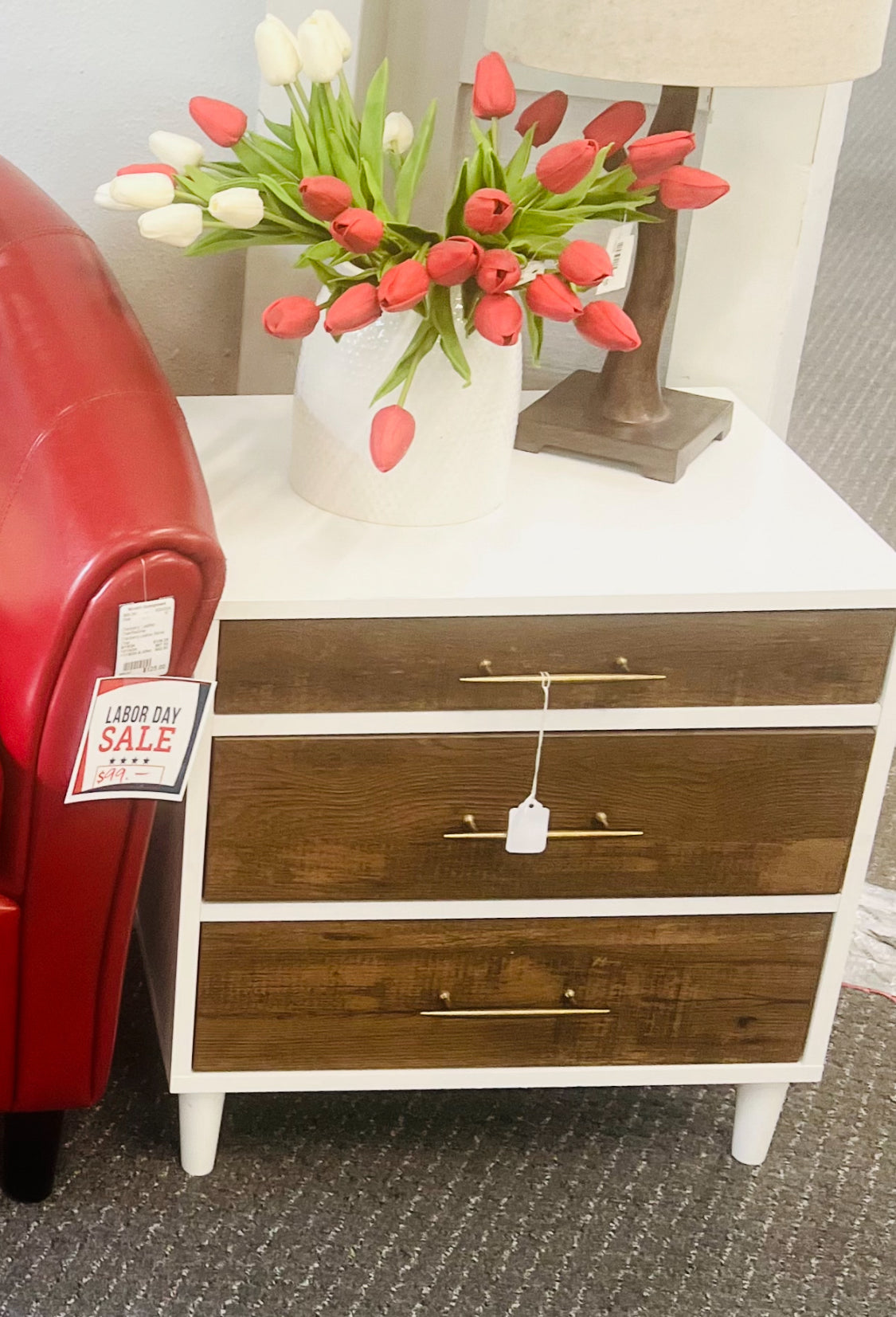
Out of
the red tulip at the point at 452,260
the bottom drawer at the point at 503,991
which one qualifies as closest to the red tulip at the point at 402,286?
the red tulip at the point at 452,260

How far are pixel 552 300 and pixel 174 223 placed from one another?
291mm

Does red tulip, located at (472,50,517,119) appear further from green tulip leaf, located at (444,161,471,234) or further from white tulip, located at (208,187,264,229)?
white tulip, located at (208,187,264,229)

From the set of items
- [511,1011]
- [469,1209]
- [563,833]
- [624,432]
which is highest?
[624,432]

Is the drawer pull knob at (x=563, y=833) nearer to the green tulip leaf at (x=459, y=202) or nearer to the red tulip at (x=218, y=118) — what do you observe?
the green tulip leaf at (x=459, y=202)

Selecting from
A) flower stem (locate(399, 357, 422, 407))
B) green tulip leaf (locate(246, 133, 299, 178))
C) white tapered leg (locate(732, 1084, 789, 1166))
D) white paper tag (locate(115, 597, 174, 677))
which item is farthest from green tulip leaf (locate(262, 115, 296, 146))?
white tapered leg (locate(732, 1084, 789, 1166))

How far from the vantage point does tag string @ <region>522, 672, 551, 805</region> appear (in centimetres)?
127

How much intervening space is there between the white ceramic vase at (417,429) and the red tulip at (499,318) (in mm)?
79

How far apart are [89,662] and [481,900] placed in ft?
1.45

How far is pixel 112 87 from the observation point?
1.65 metres

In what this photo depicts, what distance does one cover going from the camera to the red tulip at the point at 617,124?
1.32m

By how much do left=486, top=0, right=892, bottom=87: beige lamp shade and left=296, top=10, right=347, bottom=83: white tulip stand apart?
0.17 meters

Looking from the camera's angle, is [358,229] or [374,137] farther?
[374,137]

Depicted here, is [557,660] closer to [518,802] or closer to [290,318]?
[518,802]

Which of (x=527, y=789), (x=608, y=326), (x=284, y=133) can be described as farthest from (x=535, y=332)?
(x=527, y=789)
